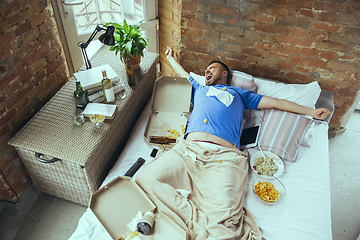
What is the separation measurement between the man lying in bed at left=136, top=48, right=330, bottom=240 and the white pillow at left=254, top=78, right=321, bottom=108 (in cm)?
12

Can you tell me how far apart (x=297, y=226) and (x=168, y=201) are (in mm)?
751

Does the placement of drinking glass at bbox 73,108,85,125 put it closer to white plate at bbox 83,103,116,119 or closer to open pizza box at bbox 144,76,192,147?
white plate at bbox 83,103,116,119

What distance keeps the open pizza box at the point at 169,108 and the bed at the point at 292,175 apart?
0.11 metres

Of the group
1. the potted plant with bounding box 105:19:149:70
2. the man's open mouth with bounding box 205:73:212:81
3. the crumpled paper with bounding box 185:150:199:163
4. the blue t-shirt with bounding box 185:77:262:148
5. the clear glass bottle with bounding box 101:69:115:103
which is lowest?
the crumpled paper with bounding box 185:150:199:163

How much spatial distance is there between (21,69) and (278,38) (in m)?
2.01

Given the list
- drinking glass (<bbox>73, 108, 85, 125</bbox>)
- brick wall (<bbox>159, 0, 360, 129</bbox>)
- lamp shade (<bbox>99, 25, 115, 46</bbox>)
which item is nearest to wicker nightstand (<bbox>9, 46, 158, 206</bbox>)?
drinking glass (<bbox>73, 108, 85, 125</bbox>)

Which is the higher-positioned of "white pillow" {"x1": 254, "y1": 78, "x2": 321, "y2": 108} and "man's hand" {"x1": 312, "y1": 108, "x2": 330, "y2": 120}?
"white pillow" {"x1": 254, "y1": 78, "x2": 321, "y2": 108}

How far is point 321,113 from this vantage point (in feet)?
6.20

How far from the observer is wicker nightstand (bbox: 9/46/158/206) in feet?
4.77

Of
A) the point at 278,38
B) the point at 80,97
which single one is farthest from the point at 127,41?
the point at 278,38

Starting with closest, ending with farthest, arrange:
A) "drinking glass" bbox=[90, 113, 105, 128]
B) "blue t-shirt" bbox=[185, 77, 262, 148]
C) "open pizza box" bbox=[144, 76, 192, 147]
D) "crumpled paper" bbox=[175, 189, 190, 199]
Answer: "crumpled paper" bbox=[175, 189, 190, 199] < "drinking glass" bbox=[90, 113, 105, 128] < "blue t-shirt" bbox=[185, 77, 262, 148] < "open pizza box" bbox=[144, 76, 192, 147]

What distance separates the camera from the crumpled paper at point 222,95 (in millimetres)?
1878

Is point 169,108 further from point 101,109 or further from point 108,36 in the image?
point 108,36

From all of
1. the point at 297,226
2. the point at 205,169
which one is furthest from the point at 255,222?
the point at 205,169
